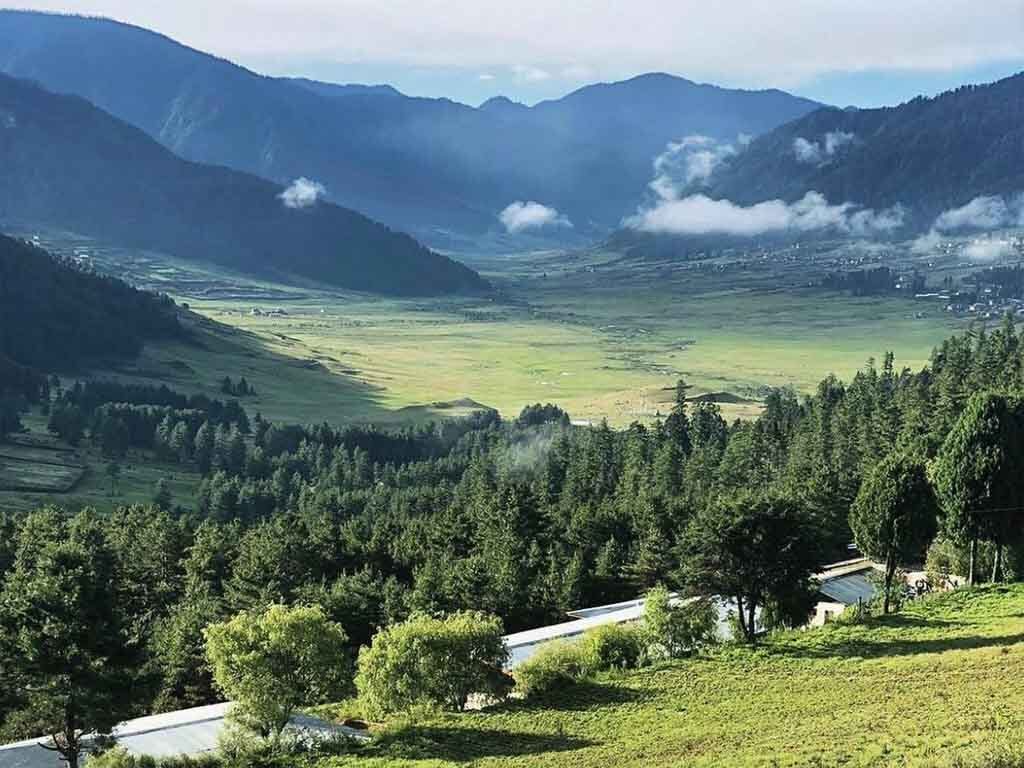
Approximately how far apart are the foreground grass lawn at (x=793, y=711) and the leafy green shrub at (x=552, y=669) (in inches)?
41.3

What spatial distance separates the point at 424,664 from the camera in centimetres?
4603

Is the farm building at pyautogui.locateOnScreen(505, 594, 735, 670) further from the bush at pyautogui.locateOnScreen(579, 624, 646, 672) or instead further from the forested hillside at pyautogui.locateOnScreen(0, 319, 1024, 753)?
the forested hillside at pyautogui.locateOnScreen(0, 319, 1024, 753)

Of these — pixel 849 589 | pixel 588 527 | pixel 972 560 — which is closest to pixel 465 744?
pixel 972 560

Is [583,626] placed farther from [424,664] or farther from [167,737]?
[167,737]

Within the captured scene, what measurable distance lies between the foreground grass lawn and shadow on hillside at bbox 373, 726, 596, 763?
6 cm

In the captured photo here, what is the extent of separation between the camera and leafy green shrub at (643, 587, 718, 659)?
5394 cm

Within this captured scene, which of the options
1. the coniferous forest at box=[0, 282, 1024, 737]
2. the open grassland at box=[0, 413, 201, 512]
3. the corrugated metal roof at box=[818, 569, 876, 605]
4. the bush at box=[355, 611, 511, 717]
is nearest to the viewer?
the bush at box=[355, 611, 511, 717]

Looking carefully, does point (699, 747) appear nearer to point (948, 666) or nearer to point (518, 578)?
point (948, 666)

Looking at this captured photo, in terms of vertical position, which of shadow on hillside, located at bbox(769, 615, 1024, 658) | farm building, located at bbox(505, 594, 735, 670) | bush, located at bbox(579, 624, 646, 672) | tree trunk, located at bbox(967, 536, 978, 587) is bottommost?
farm building, located at bbox(505, 594, 735, 670)

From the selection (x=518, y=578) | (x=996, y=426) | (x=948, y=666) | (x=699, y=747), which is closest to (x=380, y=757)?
(x=699, y=747)

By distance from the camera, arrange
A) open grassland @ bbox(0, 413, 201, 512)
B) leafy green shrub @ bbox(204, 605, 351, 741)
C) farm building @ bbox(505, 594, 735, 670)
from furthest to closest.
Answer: open grassland @ bbox(0, 413, 201, 512) → farm building @ bbox(505, 594, 735, 670) → leafy green shrub @ bbox(204, 605, 351, 741)

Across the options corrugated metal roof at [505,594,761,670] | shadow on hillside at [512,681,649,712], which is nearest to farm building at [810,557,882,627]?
corrugated metal roof at [505,594,761,670]

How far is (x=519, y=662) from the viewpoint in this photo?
54.2 meters

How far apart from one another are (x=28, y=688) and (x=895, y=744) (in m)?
33.1
